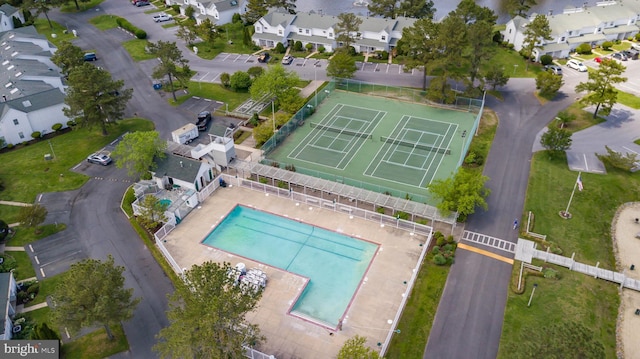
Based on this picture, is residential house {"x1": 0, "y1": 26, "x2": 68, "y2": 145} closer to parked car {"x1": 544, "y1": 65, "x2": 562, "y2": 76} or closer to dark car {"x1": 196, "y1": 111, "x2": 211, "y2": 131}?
dark car {"x1": 196, "y1": 111, "x2": 211, "y2": 131}

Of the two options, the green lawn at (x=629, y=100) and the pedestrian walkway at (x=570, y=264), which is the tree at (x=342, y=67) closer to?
the pedestrian walkway at (x=570, y=264)

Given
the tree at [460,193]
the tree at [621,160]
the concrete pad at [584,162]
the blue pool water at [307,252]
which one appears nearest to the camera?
the blue pool water at [307,252]

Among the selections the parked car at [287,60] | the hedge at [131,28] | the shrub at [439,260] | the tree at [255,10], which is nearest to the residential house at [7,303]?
the shrub at [439,260]

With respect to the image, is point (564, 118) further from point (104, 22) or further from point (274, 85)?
point (104, 22)

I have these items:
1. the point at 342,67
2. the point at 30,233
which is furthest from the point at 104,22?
the point at 30,233

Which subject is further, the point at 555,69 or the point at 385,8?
the point at 385,8

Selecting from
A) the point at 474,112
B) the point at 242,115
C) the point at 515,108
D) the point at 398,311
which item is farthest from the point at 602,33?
the point at 398,311

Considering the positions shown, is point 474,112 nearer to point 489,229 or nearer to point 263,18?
point 489,229
